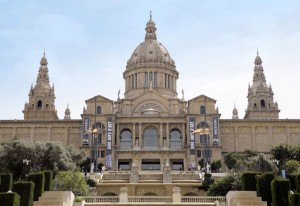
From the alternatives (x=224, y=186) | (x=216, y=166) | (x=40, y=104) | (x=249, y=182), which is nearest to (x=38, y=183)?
(x=249, y=182)

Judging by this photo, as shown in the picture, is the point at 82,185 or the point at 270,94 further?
the point at 270,94

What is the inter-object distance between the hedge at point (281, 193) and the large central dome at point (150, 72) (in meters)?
60.6

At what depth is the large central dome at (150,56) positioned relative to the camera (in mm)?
94688

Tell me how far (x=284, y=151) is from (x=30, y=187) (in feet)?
142

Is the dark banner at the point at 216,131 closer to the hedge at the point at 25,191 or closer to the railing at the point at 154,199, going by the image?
the railing at the point at 154,199

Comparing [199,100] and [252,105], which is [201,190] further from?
[252,105]

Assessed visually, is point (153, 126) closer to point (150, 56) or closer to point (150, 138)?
point (150, 138)

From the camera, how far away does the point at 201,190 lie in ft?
172

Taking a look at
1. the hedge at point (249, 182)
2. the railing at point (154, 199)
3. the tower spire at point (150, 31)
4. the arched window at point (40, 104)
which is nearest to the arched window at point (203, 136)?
the tower spire at point (150, 31)

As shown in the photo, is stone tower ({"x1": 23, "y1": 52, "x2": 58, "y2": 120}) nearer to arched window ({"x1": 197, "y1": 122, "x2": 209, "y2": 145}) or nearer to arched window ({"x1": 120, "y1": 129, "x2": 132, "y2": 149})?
arched window ({"x1": 120, "y1": 129, "x2": 132, "y2": 149})

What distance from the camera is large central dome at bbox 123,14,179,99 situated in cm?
9319

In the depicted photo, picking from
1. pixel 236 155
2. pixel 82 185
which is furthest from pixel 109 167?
pixel 82 185

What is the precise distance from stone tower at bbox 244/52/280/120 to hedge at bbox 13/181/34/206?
218ft

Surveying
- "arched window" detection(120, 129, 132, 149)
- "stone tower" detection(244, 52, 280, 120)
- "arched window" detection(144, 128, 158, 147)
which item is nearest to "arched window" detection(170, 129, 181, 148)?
"arched window" detection(144, 128, 158, 147)
